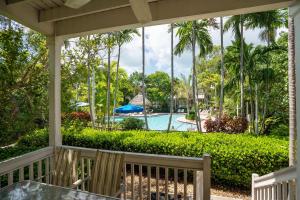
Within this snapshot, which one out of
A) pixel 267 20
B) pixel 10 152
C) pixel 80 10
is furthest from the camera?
pixel 267 20

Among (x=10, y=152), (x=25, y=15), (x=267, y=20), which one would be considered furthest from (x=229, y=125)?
(x=25, y=15)

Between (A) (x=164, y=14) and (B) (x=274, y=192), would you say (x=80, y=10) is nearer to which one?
(A) (x=164, y=14)

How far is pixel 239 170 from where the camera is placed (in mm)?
5691

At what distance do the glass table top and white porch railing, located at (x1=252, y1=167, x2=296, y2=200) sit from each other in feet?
5.41

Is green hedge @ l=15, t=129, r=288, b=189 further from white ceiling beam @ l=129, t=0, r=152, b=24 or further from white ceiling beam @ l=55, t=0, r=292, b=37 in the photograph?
white ceiling beam @ l=129, t=0, r=152, b=24

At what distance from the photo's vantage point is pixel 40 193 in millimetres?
2076

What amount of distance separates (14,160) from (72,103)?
283 cm

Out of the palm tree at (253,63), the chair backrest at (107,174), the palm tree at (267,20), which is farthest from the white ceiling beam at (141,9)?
the palm tree at (253,63)

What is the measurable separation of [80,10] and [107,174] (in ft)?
6.33

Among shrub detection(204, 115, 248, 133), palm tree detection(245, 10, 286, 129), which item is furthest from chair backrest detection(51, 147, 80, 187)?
palm tree detection(245, 10, 286, 129)

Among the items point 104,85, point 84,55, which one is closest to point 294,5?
point 84,55

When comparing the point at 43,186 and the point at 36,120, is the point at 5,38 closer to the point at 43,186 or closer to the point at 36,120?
the point at 36,120

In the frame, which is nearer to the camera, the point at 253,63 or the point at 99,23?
the point at 99,23

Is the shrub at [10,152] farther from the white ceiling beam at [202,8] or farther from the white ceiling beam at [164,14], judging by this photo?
the white ceiling beam at [202,8]
